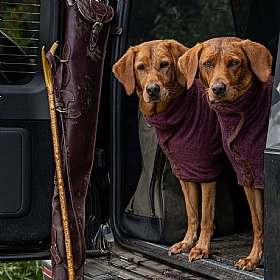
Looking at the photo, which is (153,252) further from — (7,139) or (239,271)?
(7,139)

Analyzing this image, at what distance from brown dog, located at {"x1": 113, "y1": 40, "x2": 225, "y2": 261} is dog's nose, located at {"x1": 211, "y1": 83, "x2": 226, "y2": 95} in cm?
40

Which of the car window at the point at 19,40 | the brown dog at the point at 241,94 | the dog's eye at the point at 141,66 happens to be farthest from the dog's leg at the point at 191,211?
the car window at the point at 19,40

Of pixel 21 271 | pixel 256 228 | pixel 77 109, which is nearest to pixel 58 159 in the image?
pixel 77 109

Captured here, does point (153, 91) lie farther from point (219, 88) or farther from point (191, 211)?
point (191, 211)

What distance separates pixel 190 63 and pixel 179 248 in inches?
36.8

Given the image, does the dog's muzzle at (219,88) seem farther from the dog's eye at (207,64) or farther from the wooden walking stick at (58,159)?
the wooden walking stick at (58,159)

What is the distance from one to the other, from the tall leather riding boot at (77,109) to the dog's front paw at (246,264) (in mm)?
690

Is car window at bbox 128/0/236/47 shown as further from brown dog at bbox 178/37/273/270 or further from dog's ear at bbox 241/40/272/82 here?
dog's ear at bbox 241/40/272/82

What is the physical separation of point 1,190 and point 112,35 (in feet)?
3.22

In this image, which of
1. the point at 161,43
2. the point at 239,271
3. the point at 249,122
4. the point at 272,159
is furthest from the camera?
the point at 161,43

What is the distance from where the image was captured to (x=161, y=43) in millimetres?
3434

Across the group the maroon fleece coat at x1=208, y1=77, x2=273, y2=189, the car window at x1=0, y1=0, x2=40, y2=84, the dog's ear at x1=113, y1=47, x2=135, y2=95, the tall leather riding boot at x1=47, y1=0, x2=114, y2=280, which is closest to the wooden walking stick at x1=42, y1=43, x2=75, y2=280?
the tall leather riding boot at x1=47, y1=0, x2=114, y2=280

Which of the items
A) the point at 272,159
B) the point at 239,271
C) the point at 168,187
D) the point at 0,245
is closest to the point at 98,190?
the point at 168,187

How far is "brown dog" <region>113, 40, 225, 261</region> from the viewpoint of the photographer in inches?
133
